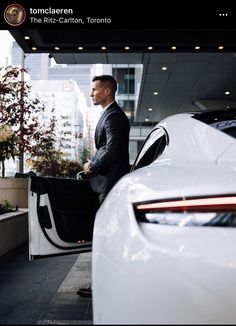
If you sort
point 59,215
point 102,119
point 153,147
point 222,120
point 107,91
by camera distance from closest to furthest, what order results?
1. point 222,120
2. point 153,147
3. point 59,215
4. point 102,119
5. point 107,91

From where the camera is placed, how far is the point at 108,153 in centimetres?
359

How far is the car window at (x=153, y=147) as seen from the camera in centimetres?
278

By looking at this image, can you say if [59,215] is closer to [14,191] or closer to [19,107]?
[14,191]

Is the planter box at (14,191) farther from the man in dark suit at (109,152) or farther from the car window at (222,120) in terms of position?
the car window at (222,120)

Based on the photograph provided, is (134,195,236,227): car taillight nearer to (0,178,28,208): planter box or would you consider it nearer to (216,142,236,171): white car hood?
(216,142,236,171): white car hood

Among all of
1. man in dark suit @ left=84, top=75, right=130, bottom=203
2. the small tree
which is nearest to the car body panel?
man in dark suit @ left=84, top=75, right=130, bottom=203

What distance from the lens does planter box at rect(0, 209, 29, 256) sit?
5863 millimetres

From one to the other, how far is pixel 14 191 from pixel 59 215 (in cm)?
638

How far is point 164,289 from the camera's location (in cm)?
145

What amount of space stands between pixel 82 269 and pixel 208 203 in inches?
144

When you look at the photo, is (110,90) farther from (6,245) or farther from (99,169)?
(6,245)

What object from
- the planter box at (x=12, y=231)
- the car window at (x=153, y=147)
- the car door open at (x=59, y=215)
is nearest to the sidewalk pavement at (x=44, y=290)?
the planter box at (x=12, y=231)

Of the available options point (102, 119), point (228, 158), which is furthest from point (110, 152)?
point (228, 158)

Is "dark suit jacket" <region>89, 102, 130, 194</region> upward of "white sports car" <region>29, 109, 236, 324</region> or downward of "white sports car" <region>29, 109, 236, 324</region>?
upward
